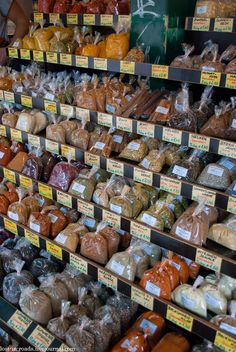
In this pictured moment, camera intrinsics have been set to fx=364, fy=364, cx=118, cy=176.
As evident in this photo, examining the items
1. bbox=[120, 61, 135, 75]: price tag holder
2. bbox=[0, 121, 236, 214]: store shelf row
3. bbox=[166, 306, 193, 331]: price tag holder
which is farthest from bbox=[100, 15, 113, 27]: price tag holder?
bbox=[166, 306, 193, 331]: price tag holder

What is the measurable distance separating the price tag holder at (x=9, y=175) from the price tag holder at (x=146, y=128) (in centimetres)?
100

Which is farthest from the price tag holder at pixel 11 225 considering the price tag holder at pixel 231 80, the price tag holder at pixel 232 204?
the price tag holder at pixel 231 80

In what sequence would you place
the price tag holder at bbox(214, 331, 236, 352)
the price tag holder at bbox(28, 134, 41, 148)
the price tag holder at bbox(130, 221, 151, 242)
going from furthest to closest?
the price tag holder at bbox(28, 134, 41, 148) → the price tag holder at bbox(130, 221, 151, 242) → the price tag holder at bbox(214, 331, 236, 352)

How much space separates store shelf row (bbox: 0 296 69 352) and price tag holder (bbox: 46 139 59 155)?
95cm

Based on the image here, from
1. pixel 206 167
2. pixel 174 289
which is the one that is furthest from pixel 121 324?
pixel 206 167

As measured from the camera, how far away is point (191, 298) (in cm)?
170

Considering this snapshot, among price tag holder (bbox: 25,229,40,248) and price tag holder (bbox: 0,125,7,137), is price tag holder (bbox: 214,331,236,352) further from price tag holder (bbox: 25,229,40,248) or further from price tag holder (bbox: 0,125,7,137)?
price tag holder (bbox: 0,125,7,137)

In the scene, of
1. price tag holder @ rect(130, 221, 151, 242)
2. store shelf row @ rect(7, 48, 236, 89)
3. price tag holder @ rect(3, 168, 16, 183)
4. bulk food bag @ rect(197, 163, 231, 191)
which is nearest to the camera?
store shelf row @ rect(7, 48, 236, 89)

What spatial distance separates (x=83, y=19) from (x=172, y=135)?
107 centimetres

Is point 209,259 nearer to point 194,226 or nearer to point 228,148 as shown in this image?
point 194,226

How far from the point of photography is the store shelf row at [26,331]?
1865 millimetres

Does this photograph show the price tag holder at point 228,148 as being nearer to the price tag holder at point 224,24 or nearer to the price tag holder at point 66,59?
the price tag holder at point 224,24

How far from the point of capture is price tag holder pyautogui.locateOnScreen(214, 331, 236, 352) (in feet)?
5.06

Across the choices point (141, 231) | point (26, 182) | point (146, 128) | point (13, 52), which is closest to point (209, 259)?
point (141, 231)
